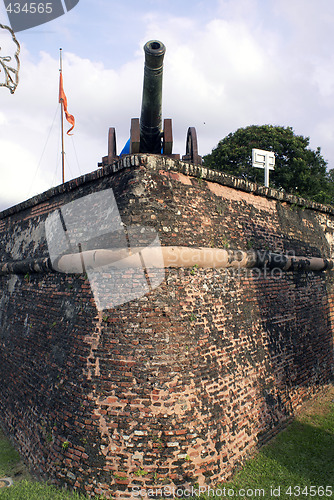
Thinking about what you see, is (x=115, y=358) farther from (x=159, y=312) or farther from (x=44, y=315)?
(x=44, y=315)

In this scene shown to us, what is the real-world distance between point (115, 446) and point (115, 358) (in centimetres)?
101

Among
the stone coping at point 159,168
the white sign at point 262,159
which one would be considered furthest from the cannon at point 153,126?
the white sign at point 262,159

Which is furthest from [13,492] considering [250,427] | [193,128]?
[193,128]

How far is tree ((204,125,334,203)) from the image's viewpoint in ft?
64.0

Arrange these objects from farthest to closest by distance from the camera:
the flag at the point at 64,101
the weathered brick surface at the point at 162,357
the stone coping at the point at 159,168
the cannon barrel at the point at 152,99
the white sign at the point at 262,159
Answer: the flag at the point at 64,101 < the white sign at the point at 262,159 < the cannon barrel at the point at 152,99 < the stone coping at the point at 159,168 < the weathered brick surface at the point at 162,357

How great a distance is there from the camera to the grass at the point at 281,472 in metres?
4.11

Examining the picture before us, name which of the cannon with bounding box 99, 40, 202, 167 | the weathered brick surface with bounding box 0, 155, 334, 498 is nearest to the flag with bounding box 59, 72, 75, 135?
the cannon with bounding box 99, 40, 202, 167

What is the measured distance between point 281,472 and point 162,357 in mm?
2282

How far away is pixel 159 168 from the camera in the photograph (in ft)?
15.4

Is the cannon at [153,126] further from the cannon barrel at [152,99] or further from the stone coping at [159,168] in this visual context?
the stone coping at [159,168]

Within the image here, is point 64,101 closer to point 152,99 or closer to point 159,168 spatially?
point 152,99

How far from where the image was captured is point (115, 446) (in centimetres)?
401

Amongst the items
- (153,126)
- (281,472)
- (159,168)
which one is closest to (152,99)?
(153,126)

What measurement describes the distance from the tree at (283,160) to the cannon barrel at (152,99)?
14.6 m
